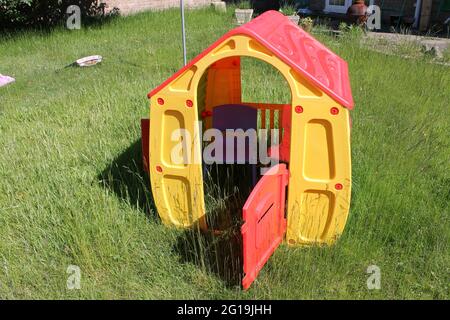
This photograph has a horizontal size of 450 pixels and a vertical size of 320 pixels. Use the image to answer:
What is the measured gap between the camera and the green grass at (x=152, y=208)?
284 centimetres

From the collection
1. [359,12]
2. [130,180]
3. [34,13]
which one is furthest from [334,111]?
[34,13]

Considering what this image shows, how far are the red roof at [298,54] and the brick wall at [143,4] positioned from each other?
10424 millimetres

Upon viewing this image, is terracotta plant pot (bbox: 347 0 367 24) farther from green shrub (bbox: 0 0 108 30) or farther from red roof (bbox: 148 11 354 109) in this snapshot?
green shrub (bbox: 0 0 108 30)

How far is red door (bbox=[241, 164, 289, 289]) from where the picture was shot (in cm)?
253

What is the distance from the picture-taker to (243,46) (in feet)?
8.90

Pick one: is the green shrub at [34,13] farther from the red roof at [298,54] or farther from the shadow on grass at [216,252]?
the shadow on grass at [216,252]

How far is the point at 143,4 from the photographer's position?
13602 mm

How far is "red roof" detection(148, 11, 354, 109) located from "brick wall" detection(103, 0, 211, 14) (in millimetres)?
10424

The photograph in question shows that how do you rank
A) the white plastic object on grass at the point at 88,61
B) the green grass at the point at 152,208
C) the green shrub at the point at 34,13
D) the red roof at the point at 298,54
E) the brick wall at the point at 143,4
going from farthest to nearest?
the brick wall at the point at 143,4
the green shrub at the point at 34,13
the white plastic object on grass at the point at 88,61
the green grass at the point at 152,208
the red roof at the point at 298,54

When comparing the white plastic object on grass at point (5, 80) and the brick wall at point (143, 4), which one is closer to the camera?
the white plastic object on grass at point (5, 80)

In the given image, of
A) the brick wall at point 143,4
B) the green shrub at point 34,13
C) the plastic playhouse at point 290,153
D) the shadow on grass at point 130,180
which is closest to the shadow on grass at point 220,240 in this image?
the plastic playhouse at point 290,153

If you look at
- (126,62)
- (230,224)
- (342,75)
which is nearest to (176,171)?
(230,224)

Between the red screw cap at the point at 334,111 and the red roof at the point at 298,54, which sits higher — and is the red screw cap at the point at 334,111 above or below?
below

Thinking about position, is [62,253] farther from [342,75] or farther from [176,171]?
[342,75]
